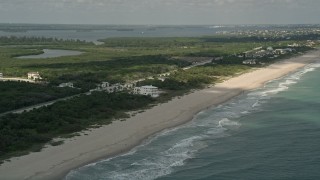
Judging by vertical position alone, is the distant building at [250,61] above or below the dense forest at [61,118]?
below

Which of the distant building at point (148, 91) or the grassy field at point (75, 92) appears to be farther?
the distant building at point (148, 91)

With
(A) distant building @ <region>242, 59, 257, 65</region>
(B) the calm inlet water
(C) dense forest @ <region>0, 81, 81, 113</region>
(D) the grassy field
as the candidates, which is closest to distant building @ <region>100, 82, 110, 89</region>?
(D) the grassy field

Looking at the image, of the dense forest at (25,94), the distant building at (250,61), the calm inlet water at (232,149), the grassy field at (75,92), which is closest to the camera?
the calm inlet water at (232,149)

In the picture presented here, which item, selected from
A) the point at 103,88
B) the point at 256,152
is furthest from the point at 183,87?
the point at 256,152

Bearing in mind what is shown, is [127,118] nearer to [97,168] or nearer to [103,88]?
[97,168]

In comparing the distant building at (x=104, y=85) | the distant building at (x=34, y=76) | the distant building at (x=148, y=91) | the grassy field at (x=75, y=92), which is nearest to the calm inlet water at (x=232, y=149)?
the grassy field at (x=75, y=92)

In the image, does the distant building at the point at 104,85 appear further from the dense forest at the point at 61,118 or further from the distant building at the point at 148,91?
the dense forest at the point at 61,118

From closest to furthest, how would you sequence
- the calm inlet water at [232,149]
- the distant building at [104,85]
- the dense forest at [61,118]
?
the calm inlet water at [232,149]
the dense forest at [61,118]
the distant building at [104,85]
